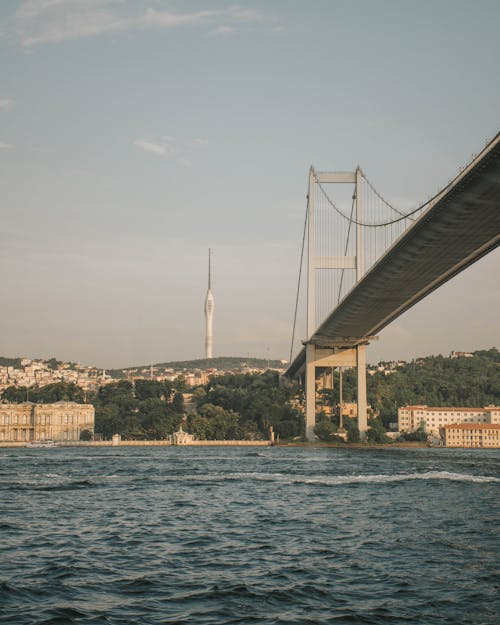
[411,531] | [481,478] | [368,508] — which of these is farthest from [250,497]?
[481,478]

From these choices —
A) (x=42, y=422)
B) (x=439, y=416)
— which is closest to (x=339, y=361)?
(x=439, y=416)

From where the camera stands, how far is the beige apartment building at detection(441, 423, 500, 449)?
356 ft

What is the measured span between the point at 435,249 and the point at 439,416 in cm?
8748

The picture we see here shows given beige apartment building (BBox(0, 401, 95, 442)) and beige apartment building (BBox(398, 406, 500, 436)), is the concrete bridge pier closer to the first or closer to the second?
beige apartment building (BBox(398, 406, 500, 436))

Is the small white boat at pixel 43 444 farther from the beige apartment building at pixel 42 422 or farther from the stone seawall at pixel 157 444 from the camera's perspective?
the beige apartment building at pixel 42 422

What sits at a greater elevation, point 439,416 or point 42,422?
point 439,416

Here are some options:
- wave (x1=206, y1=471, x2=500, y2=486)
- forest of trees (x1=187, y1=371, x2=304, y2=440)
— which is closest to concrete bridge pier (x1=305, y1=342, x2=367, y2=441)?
forest of trees (x1=187, y1=371, x2=304, y2=440)

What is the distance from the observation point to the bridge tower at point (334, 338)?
65.9 m

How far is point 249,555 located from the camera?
14.8 m

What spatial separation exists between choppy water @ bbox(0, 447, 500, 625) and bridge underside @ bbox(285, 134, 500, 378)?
10.2 metres

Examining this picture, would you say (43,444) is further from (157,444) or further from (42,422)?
(157,444)

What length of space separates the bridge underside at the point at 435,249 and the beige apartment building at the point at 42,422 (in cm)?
5890

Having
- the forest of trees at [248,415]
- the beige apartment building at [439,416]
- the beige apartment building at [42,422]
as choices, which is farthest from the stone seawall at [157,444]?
the beige apartment building at [439,416]

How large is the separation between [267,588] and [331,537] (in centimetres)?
523
